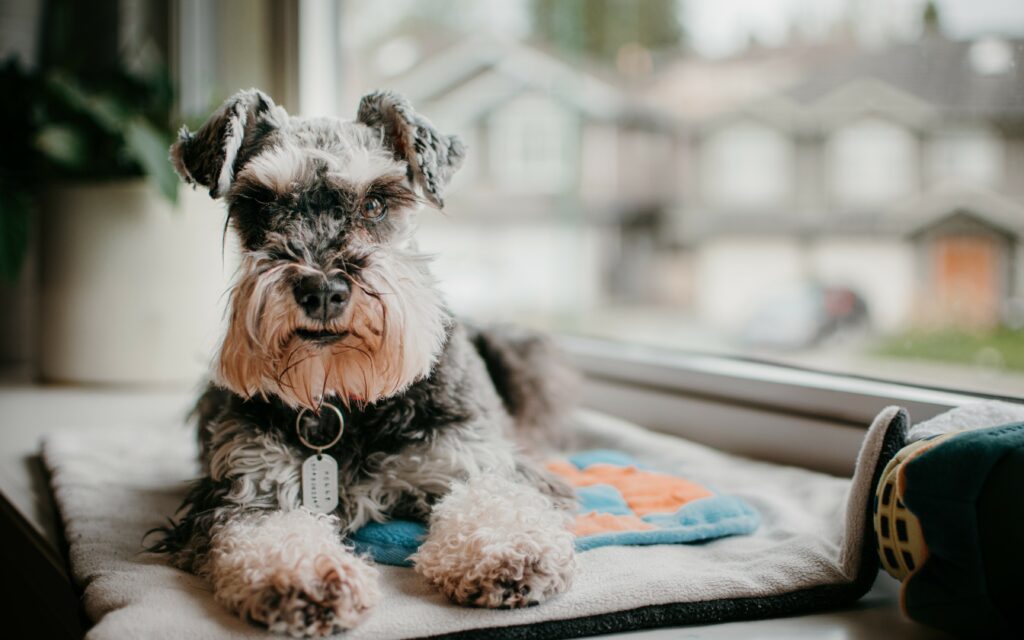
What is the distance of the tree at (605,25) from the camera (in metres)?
2.98

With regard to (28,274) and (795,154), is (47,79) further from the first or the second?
(795,154)

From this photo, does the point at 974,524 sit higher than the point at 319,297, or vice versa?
the point at 319,297

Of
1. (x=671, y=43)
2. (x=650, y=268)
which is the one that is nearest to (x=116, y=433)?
(x=650, y=268)

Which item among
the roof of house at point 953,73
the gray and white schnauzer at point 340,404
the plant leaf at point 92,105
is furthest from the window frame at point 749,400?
the plant leaf at point 92,105

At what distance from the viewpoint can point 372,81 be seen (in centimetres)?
371

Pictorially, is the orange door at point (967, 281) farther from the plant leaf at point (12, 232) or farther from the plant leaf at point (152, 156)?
the plant leaf at point (12, 232)

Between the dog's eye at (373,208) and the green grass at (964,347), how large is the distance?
4.39ft

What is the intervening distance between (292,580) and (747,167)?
205 centimetres

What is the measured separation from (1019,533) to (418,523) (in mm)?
968

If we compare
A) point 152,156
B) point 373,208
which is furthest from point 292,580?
point 152,156

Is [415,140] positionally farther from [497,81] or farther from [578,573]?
[497,81]

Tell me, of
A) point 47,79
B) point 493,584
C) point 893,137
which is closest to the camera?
point 493,584

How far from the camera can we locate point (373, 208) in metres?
1.65

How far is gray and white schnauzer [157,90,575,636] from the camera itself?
1312 millimetres
